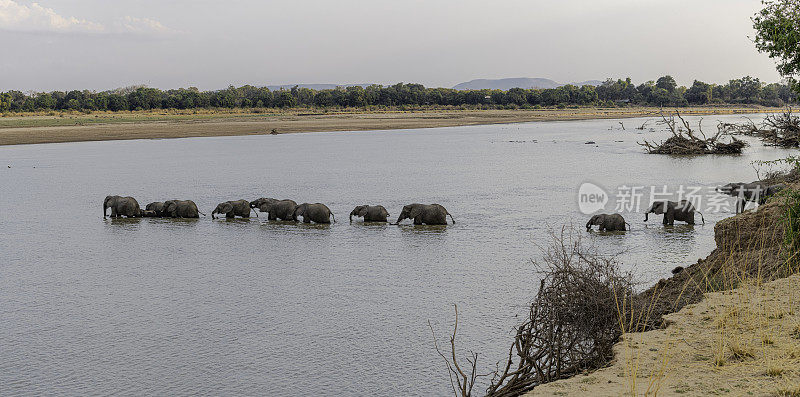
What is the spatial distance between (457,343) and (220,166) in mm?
30135

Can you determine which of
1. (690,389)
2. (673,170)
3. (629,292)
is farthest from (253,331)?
(673,170)

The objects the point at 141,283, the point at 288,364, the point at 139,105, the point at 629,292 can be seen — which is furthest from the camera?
the point at 139,105

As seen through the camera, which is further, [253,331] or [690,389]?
[253,331]

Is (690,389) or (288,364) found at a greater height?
(690,389)

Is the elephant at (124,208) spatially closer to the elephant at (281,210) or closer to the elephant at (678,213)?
the elephant at (281,210)

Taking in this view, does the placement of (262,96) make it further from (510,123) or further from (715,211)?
(715,211)

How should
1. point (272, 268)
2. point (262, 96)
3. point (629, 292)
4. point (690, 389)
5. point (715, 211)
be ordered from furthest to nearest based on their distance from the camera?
point (262, 96)
point (715, 211)
point (272, 268)
point (629, 292)
point (690, 389)

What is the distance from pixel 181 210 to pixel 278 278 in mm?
8909

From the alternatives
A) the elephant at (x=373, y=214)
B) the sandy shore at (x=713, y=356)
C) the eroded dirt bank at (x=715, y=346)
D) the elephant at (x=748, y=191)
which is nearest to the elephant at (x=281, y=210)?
the elephant at (x=373, y=214)

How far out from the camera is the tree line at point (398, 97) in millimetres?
107800

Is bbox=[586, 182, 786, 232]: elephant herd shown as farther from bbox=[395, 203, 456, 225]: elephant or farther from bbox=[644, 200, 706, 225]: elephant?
bbox=[395, 203, 456, 225]: elephant

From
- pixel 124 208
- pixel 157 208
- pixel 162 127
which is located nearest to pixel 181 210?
pixel 157 208

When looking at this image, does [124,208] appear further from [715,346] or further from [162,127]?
[162,127]

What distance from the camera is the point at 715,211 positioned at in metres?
20.9
